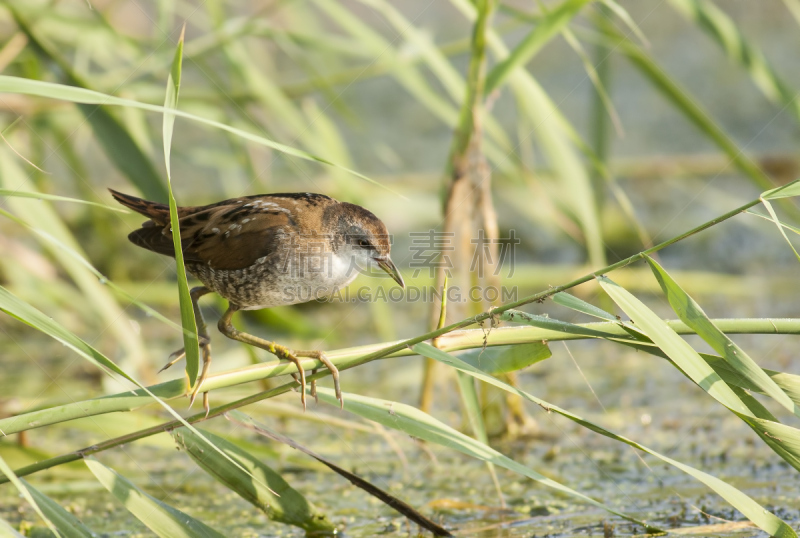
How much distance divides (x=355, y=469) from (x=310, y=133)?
1.41 meters

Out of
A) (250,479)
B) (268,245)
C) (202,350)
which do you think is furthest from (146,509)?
(268,245)

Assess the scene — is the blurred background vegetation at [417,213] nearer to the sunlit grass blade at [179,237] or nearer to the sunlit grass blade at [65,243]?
the sunlit grass blade at [65,243]

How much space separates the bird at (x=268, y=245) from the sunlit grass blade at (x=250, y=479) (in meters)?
0.39

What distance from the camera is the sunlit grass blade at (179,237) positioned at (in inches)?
62.5

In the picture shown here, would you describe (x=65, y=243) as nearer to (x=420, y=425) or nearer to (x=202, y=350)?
(x=202, y=350)

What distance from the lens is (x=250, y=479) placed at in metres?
2.09

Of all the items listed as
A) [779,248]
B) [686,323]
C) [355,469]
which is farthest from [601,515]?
[779,248]

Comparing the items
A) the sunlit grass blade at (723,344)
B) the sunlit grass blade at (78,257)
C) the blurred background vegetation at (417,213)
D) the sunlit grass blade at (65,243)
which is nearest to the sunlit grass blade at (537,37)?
A: the blurred background vegetation at (417,213)

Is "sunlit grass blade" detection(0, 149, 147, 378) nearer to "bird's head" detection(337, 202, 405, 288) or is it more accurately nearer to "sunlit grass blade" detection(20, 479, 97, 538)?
"bird's head" detection(337, 202, 405, 288)

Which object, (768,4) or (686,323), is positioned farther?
(768,4)

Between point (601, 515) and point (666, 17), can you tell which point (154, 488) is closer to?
point (601, 515)

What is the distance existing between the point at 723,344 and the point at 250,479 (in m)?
1.21

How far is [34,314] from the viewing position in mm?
1609

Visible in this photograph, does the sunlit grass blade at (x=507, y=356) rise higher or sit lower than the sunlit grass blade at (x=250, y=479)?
higher
